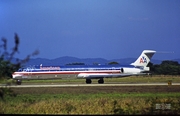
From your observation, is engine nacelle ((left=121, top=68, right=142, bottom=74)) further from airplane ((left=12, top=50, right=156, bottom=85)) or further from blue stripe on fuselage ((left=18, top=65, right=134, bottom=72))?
blue stripe on fuselage ((left=18, top=65, right=134, bottom=72))

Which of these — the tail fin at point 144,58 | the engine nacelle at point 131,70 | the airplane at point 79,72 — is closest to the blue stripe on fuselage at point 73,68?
the airplane at point 79,72

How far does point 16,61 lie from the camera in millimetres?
11398

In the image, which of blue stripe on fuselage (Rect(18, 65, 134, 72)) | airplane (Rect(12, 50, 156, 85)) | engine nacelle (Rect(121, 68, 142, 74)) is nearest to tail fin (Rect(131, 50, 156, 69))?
engine nacelle (Rect(121, 68, 142, 74))

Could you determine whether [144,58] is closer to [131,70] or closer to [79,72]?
[131,70]

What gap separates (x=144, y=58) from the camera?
2351 inches

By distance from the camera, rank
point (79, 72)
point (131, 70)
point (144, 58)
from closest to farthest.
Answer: point (79, 72)
point (131, 70)
point (144, 58)

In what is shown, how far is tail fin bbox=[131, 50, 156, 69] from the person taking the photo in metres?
58.9

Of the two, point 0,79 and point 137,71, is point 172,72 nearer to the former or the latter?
point 137,71

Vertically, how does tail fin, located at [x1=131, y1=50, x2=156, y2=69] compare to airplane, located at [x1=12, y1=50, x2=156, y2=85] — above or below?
above

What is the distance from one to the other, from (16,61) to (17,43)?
680 mm

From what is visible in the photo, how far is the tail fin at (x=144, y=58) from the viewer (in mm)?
58906

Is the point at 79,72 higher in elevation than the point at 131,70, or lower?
lower

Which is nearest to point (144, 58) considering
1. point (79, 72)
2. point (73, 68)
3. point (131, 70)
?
point (131, 70)

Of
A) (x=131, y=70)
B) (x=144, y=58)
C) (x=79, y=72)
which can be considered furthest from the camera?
(x=144, y=58)
